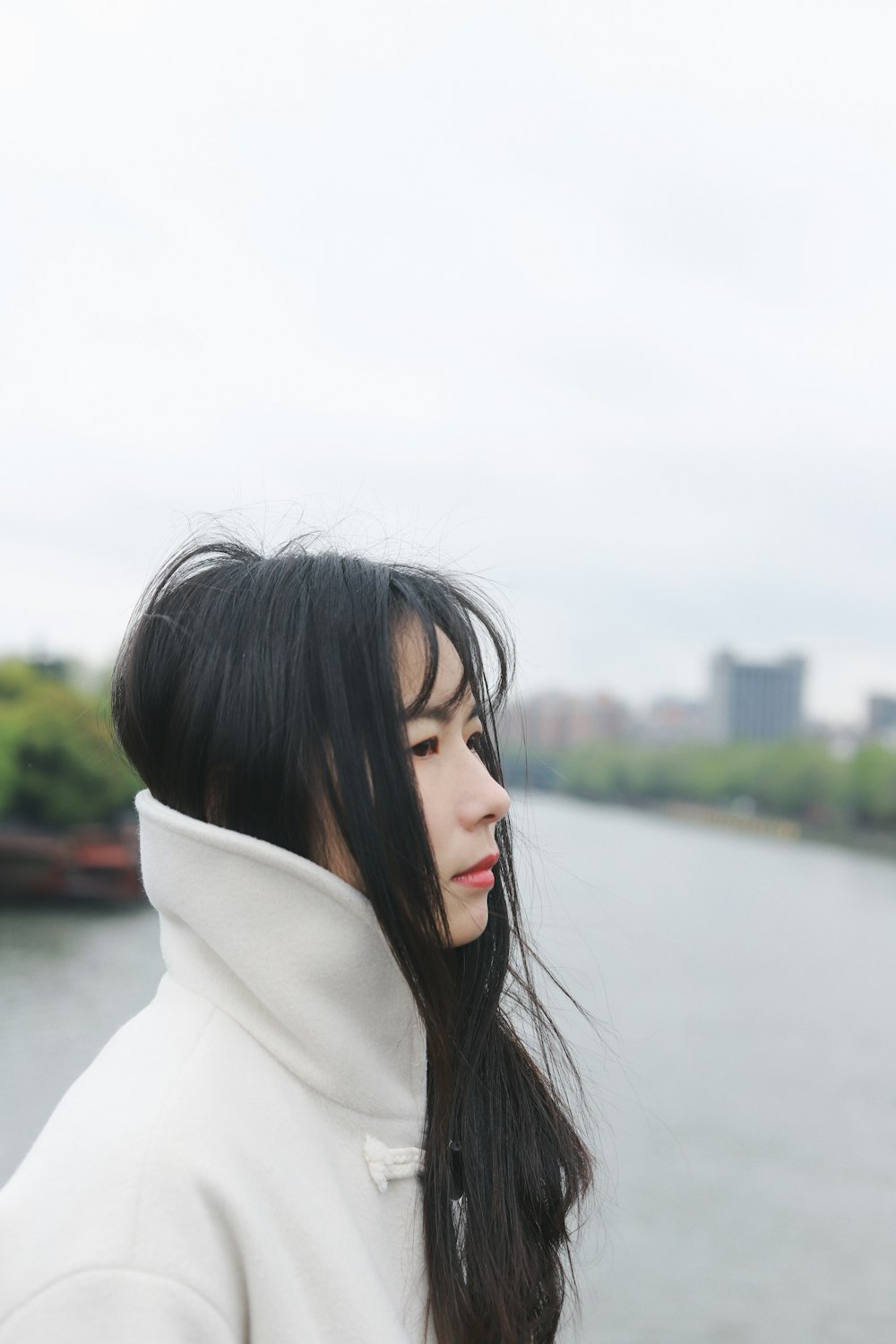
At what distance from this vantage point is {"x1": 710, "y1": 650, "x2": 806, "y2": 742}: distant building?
50375mm

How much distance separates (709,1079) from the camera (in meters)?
9.88

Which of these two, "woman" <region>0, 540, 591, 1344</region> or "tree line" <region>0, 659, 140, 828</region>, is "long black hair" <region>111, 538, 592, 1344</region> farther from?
"tree line" <region>0, 659, 140, 828</region>

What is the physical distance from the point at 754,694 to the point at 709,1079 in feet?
138

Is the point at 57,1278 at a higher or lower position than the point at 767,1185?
higher

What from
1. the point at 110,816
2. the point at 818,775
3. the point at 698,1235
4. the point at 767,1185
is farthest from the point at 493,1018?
the point at 818,775

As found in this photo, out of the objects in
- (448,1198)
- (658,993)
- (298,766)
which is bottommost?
(658,993)

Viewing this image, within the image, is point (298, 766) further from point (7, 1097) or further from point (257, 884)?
point (7, 1097)

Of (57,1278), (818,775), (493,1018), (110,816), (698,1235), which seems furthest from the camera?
(818,775)

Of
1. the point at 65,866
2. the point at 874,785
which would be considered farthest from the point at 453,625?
the point at 874,785

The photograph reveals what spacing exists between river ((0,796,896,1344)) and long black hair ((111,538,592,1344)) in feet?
0.92

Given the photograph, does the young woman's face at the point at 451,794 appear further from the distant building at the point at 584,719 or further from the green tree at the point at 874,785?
the distant building at the point at 584,719

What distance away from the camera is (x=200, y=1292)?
1.61ft

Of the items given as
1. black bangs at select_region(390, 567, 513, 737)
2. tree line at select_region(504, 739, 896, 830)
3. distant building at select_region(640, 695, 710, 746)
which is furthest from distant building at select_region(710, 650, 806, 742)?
black bangs at select_region(390, 567, 513, 737)

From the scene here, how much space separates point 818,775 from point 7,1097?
70.3 feet
